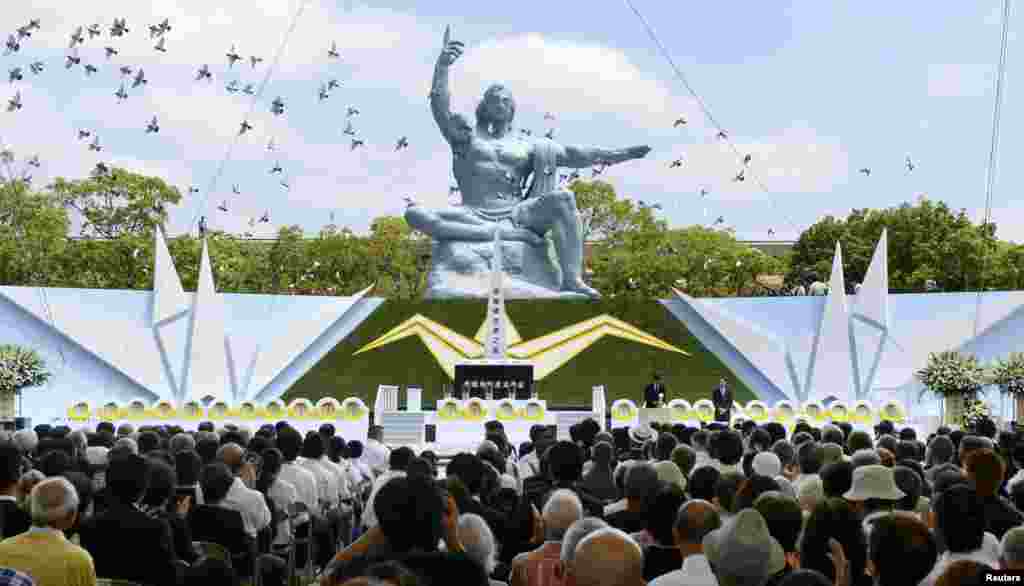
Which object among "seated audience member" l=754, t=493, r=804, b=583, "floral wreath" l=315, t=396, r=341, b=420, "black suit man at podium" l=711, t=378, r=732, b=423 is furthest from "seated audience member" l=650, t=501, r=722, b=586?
"black suit man at podium" l=711, t=378, r=732, b=423

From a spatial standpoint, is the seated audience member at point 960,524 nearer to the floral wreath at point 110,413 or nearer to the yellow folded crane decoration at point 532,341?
the floral wreath at point 110,413

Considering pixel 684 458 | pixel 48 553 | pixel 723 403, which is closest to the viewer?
pixel 48 553

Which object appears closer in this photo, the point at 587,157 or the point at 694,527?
the point at 694,527

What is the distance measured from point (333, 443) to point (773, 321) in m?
28.9

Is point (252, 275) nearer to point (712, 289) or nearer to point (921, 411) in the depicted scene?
point (712, 289)

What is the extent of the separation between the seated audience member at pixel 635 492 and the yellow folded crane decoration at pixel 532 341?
3294 cm

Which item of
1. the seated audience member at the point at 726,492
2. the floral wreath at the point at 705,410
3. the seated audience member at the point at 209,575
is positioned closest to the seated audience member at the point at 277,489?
the seated audience member at the point at 726,492

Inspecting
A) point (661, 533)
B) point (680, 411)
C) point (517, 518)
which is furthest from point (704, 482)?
point (680, 411)

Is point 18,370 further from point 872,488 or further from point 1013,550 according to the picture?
point 1013,550

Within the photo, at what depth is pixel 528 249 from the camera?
46812 millimetres

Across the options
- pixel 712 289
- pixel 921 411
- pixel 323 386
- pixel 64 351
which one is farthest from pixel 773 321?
pixel 712 289

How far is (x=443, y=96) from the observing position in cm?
4594

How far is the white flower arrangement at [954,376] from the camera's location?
28891mm

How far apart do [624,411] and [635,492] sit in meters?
24.0
